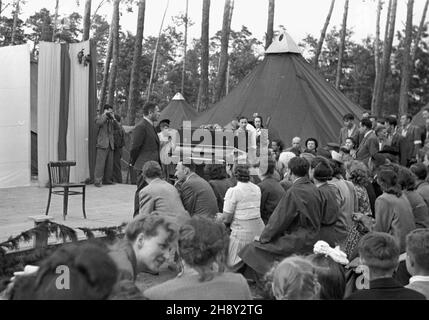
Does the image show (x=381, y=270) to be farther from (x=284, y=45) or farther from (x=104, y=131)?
(x=284, y=45)

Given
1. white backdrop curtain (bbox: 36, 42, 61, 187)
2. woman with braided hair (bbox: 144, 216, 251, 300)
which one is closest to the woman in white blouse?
woman with braided hair (bbox: 144, 216, 251, 300)

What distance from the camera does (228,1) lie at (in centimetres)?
2434

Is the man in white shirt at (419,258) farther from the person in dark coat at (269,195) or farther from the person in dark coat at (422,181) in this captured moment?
the person in dark coat at (269,195)

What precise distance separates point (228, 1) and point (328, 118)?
11669 millimetres

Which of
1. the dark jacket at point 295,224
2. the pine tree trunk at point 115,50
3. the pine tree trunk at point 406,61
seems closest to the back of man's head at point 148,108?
the dark jacket at point 295,224

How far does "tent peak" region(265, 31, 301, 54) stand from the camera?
15930 millimetres

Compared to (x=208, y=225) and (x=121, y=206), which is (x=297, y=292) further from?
(x=121, y=206)

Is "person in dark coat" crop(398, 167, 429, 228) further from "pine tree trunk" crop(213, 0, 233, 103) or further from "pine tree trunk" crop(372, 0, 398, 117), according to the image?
"pine tree trunk" crop(372, 0, 398, 117)

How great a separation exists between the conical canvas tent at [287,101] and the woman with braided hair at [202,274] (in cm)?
1142

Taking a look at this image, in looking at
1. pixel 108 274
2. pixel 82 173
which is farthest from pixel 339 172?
pixel 82 173

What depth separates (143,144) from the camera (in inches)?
304

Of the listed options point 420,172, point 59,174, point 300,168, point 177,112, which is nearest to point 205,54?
point 177,112

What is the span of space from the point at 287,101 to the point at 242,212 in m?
9.96
